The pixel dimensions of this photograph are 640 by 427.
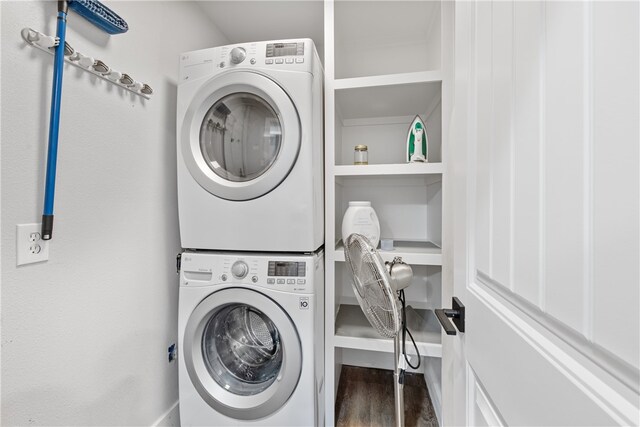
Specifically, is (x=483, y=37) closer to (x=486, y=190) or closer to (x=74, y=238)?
(x=486, y=190)

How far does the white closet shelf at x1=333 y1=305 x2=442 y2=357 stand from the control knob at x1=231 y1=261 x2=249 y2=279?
1.91 feet

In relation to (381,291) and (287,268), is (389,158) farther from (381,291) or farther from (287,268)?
(381,291)

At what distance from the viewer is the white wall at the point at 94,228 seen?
80 centimetres

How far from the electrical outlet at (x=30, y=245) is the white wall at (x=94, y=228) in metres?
0.02

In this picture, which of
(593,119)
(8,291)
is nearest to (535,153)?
(593,119)

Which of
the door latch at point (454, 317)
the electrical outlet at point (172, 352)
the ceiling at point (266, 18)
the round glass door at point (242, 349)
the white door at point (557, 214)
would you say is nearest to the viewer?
the white door at point (557, 214)

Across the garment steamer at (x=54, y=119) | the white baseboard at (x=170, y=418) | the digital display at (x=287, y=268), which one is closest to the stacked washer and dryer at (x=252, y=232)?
the digital display at (x=287, y=268)

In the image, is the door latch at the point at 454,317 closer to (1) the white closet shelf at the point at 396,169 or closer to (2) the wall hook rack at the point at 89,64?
(1) the white closet shelf at the point at 396,169

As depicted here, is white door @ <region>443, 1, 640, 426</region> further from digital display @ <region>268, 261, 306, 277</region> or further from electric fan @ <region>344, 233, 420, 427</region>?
digital display @ <region>268, 261, 306, 277</region>

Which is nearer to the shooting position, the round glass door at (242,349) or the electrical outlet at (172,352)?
the round glass door at (242,349)

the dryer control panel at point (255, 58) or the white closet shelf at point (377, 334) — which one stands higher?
the dryer control panel at point (255, 58)

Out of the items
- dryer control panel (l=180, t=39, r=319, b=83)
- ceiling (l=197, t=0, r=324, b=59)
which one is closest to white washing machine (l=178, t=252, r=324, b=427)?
dryer control panel (l=180, t=39, r=319, b=83)

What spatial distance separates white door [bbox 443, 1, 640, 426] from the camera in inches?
9.9

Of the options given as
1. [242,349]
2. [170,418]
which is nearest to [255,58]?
[242,349]
